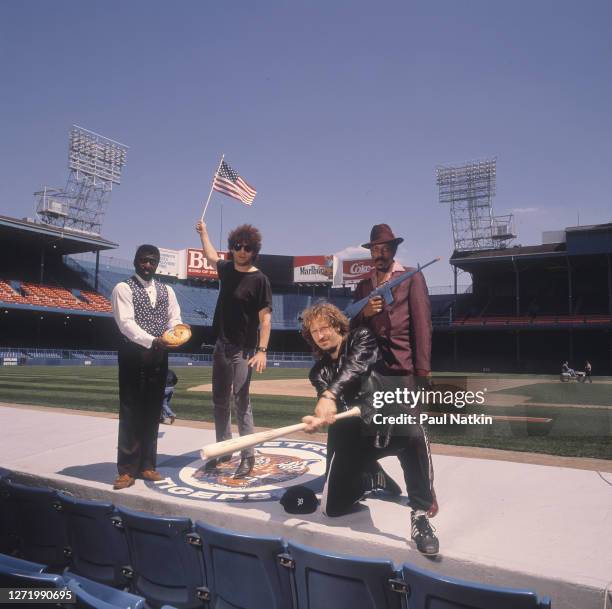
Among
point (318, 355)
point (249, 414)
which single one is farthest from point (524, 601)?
point (249, 414)

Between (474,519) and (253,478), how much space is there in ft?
6.67

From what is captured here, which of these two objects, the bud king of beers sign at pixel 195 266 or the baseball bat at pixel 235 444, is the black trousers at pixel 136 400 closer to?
the baseball bat at pixel 235 444

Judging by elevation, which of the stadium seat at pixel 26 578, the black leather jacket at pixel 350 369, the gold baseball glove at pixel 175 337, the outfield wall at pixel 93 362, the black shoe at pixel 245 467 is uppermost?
the gold baseball glove at pixel 175 337

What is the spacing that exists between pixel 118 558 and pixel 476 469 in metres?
3.44

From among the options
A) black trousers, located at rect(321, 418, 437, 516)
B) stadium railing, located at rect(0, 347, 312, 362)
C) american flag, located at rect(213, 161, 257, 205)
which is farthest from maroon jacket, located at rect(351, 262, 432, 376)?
stadium railing, located at rect(0, 347, 312, 362)

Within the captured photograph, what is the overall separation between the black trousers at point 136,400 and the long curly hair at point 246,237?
121cm

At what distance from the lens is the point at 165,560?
271cm

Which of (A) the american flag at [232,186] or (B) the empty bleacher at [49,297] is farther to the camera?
(B) the empty bleacher at [49,297]

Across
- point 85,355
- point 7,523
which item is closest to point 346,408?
point 7,523

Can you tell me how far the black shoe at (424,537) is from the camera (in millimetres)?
2861

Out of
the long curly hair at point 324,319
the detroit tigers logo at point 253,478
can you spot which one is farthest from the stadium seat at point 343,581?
the detroit tigers logo at point 253,478

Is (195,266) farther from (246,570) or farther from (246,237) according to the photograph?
(246,570)

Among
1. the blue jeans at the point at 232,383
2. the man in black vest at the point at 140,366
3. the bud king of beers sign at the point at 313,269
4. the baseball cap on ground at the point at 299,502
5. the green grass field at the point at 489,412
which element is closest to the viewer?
the baseball cap on ground at the point at 299,502

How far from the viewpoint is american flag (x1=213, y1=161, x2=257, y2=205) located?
673 cm
